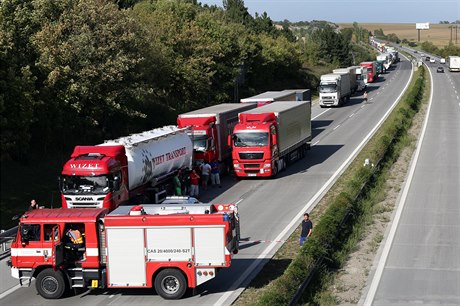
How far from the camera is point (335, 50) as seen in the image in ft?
444

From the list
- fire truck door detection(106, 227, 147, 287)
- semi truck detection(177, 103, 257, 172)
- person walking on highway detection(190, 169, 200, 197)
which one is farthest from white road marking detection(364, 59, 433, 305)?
semi truck detection(177, 103, 257, 172)

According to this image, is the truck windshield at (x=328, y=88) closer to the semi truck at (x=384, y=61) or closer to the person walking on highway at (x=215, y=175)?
the person walking on highway at (x=215, y=175)

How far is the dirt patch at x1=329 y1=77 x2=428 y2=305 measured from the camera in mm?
18703

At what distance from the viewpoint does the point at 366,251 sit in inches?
886

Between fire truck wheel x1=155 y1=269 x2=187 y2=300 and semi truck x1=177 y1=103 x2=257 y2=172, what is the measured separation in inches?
653

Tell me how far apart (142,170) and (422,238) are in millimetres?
10838

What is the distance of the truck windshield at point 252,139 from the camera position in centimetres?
3562

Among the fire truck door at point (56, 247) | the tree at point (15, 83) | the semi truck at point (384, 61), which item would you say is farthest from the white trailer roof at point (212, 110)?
the semi truck at point (384, 61)

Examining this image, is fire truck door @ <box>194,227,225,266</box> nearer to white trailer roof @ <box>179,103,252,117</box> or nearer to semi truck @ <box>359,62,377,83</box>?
white trailer roof @ <box>179,103,252,117</box>

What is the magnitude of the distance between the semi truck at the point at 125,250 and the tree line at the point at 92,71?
32.8 ft

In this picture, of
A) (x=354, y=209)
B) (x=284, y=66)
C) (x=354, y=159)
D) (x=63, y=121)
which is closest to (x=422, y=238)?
(x=354, y=209)

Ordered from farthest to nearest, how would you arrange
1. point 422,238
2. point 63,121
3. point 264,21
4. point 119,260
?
point 264,21
point 63,121
point 422,238
point 119,260

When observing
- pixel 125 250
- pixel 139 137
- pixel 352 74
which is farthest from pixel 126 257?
pixel 352 74

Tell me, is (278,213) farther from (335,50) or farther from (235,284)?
(335,50)
